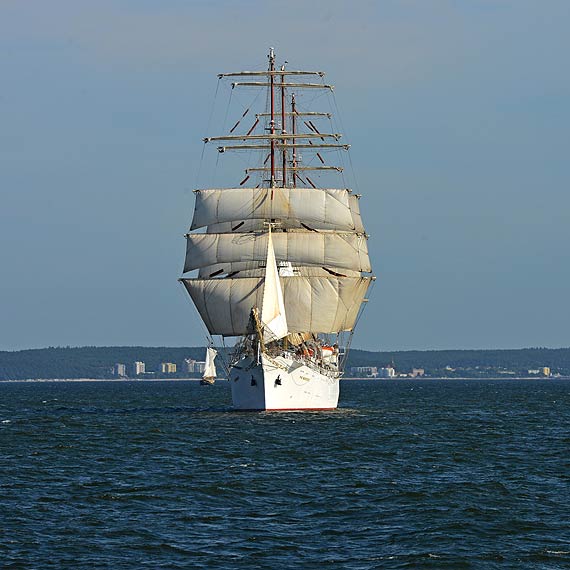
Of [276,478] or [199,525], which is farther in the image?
[276,478]

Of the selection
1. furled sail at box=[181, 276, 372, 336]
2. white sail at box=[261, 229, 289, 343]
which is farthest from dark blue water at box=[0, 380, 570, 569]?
furled sail at box=[181, 276, 372, 336]

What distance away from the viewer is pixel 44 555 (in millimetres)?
27141

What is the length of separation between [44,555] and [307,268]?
5834 centimetres

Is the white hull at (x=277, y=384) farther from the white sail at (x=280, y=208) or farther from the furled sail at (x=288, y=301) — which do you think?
the white sail at (x=280, y=208)

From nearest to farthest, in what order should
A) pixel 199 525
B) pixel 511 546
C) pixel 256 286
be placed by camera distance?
pixel 511 546
pixel 199 525
pixel 256 286

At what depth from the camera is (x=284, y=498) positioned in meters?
35.6

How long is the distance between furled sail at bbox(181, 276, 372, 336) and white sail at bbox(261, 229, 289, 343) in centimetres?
457

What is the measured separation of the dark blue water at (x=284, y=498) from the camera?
90.0 feet

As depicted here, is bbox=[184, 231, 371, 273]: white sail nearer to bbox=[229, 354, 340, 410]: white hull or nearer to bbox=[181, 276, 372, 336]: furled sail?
bbox=[181, 276, 372, 336]: furled sail

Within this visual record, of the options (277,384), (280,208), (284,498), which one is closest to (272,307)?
(277,384)

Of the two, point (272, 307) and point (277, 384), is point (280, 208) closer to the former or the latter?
point (272, 307)

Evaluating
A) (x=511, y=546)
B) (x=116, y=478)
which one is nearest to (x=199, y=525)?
(x=511, y=546)

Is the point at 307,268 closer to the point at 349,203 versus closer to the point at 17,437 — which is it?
the point at 349,203

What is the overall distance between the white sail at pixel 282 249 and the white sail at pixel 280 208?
3.69ft
